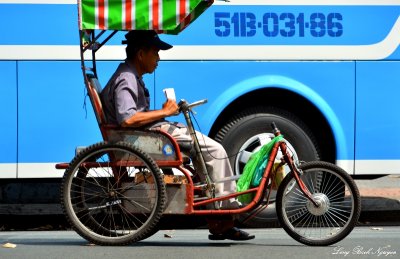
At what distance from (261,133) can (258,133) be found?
0.09 ft

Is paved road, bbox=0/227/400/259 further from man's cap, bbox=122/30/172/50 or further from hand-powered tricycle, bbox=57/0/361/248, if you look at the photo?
man's cap, bbox=122/30/172/50

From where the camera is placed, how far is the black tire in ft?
32.2

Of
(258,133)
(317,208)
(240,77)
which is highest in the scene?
(240,77)

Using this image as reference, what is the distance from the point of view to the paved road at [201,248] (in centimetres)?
710

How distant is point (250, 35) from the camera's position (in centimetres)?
973

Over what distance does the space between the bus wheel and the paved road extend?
1109 millimetres

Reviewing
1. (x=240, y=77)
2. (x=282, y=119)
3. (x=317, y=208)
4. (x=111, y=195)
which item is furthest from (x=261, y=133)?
(x=111, y=195)

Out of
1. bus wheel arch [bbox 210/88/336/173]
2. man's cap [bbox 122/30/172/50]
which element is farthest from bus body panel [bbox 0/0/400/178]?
man's cap [bbox 122/30/172/50]

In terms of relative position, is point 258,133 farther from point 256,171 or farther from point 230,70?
point 256,171

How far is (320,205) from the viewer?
7582 millimetres

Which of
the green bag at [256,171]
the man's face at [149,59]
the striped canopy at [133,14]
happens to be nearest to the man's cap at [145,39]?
the man's face at [149,59]

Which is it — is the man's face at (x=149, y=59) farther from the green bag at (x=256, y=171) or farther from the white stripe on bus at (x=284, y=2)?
the white stripe on bus at (x=284, y=2)
